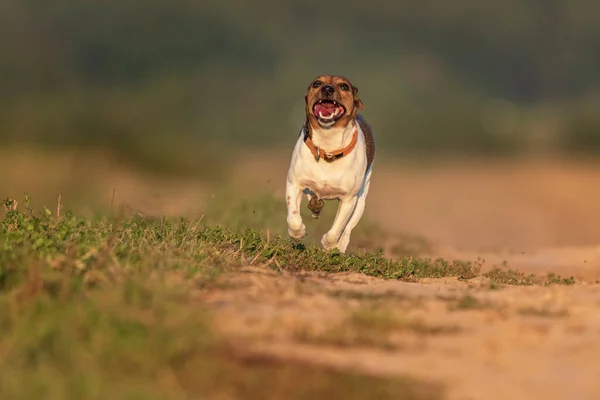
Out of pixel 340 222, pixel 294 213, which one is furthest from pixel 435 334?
pixel 340 222

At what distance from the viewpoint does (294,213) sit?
848 cm

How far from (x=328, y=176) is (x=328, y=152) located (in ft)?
0.64

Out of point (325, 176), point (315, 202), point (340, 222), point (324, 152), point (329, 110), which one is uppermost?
point (329, 110)

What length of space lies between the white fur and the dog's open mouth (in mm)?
108

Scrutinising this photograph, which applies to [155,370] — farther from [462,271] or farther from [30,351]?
[462,271]

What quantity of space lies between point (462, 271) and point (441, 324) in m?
3.78

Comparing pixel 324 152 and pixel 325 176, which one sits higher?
pixel 324 152

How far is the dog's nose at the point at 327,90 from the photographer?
8195mm

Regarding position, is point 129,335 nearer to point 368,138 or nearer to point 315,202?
point 315,202

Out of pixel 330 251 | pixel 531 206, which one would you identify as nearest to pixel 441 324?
pixel 330 251

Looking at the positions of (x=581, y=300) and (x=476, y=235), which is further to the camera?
(x=476, y=235)

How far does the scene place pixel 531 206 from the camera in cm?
2092

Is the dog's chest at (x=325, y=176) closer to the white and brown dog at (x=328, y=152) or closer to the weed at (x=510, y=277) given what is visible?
the white and brown dog at (x=328, y=152)

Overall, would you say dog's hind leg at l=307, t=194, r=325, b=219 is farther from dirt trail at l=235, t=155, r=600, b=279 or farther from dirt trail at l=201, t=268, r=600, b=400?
dirt trail at l=235, t=155, r=600, b=279
